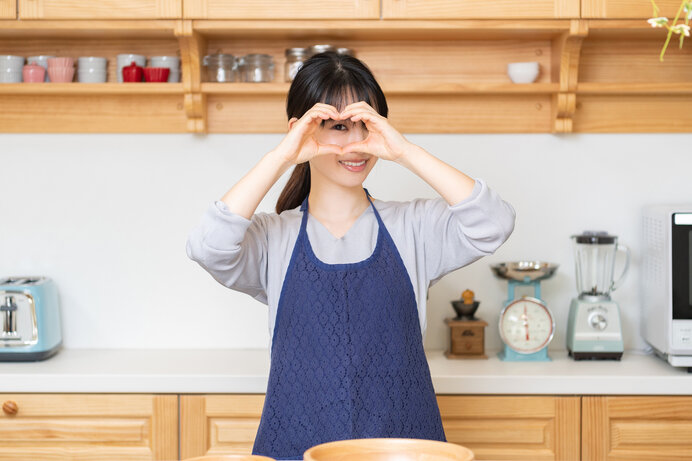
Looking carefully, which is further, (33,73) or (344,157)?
(33,73)

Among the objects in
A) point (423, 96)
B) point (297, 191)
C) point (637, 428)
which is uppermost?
point (423, 96)

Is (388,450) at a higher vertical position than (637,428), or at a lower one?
higher

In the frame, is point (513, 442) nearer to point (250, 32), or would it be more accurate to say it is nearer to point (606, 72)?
point (606, 72)

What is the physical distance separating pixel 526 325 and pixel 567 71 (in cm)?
78

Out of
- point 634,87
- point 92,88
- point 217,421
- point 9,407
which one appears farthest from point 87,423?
point 634,87

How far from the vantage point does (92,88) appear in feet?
7.77

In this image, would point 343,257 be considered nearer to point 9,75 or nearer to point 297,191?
point 297,191

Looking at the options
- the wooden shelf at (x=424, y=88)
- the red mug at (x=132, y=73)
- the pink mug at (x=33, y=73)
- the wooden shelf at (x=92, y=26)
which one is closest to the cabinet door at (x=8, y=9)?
the wooden shelf at (x=92, y=26)

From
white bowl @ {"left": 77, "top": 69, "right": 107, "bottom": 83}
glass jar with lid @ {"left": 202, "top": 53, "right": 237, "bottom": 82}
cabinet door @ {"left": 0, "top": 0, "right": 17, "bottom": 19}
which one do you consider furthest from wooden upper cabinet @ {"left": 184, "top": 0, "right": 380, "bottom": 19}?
cabinet door @ {"left": 0, "top": 0, "right": 17, "bottom": 19}

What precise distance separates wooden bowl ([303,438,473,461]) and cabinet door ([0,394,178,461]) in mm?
1374

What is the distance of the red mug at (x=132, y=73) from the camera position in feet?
7.84

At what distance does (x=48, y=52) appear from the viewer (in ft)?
8.41

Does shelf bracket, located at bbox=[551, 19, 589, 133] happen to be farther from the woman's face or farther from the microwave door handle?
the woman's face

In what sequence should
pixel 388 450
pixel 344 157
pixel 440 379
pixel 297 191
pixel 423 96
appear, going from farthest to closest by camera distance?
1. pixel 423 96
2. pixel 440 379
3. pixel 297 191
4. pixel 344 157
5. pixel 388 450
